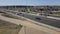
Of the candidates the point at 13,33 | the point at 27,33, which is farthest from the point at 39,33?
the point at 13,33

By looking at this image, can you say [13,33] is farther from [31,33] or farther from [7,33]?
[31,33]

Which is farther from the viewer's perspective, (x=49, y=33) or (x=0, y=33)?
(x=0, y=33)

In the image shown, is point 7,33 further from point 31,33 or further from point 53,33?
point 53,33

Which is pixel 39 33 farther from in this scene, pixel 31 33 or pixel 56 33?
pixel 56 33

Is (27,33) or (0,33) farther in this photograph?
(0,33)

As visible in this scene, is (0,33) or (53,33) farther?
(0,33)

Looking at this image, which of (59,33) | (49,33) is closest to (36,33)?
(49,33)

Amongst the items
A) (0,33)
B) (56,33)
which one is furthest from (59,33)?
(0,33)
